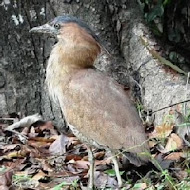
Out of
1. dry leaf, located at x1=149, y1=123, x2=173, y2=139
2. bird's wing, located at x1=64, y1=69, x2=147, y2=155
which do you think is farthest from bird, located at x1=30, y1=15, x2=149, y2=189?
dry leaf, located at x1=149, y1=123, x2=173, y2=139

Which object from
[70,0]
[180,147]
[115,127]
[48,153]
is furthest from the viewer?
[70,0]

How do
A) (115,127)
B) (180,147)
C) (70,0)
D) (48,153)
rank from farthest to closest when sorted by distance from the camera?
→ (70,0) < (48,153) < (180,147) < (115,127)

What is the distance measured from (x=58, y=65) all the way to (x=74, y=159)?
0.85m

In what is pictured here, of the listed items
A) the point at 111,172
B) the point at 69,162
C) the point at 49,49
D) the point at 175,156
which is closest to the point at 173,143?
the point at 175,156

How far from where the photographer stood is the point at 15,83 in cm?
717

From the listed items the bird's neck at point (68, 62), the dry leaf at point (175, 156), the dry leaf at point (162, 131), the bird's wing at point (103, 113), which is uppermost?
the bird's neck at point (68, 62)

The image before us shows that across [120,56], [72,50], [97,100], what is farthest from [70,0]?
[97,100]

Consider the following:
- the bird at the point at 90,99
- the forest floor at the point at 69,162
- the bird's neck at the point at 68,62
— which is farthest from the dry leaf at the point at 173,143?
the bird's neck at the point at 68,62

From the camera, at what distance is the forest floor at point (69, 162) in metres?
5.23

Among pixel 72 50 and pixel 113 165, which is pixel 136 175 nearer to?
Result: pixel 113 165

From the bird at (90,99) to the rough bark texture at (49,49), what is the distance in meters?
1.23

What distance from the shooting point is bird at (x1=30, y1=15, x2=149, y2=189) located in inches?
206

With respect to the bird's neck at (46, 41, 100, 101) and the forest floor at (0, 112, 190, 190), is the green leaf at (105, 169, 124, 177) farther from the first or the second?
the bird's neck at (46, 41, 100, 101)

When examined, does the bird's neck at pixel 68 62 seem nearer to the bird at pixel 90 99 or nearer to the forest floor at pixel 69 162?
the bird at pixel 90 99
